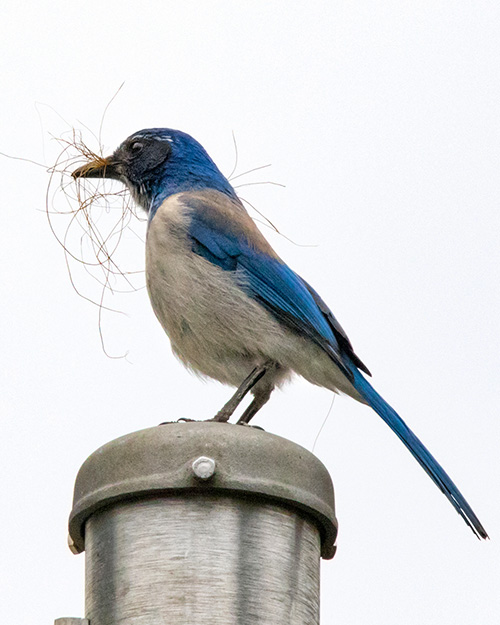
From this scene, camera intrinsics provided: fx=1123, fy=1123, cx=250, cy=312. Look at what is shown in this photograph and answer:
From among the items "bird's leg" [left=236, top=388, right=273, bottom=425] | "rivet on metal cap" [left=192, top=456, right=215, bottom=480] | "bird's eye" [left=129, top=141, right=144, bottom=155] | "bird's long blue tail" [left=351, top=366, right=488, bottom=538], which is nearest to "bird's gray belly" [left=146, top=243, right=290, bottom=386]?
"bird's leg" [left=236, top=388, right=273, bottom=425]

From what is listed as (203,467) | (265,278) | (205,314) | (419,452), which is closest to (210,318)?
(205,314)

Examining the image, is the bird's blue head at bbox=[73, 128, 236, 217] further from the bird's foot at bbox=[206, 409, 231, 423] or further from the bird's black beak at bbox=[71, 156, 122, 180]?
the bird's foot at bbox=[206, 409, 231, 423]

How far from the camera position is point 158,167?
6.63m

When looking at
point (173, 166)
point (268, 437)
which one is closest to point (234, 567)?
point (268, 437)

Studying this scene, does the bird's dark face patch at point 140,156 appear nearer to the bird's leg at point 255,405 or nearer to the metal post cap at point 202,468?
the bird's leg at point 255,405

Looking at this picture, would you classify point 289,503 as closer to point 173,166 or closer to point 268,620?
point 268,620

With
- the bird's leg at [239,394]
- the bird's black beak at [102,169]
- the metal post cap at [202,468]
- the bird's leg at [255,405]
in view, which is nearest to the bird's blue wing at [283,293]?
the bird's leg at [239,394]

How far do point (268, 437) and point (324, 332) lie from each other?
78.4 inches

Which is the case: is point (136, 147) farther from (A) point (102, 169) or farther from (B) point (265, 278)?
(B) point (265, 278)

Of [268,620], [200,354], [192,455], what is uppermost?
[200,354]

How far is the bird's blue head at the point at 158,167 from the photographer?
6.57m

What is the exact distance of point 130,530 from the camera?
3656mm

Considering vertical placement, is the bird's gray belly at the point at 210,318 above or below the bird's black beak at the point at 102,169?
below

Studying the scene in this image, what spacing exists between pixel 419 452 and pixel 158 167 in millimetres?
2370
